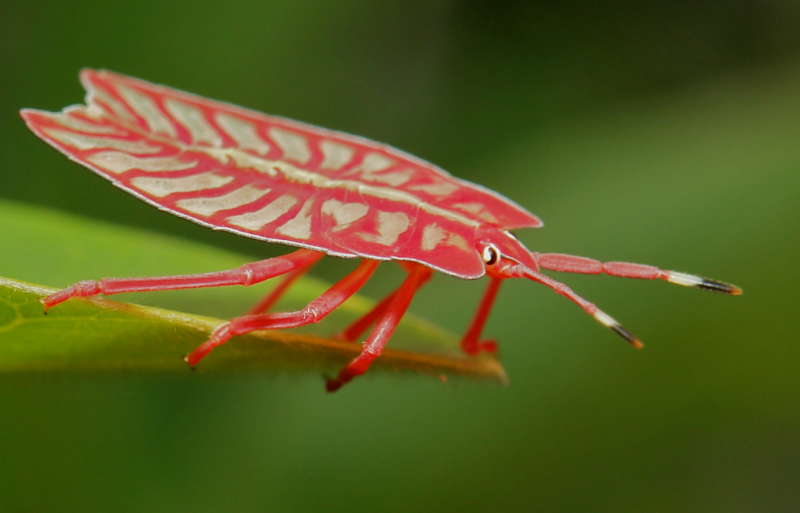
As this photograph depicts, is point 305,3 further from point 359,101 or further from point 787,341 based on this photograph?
point 787,341

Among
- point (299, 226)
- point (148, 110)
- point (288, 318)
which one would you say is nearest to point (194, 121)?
point (148, 110)

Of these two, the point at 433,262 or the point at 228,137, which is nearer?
the point at 433,262

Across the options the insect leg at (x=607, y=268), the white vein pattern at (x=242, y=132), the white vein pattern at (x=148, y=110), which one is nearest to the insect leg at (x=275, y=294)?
the white vein pattern at (x=242, y=132)

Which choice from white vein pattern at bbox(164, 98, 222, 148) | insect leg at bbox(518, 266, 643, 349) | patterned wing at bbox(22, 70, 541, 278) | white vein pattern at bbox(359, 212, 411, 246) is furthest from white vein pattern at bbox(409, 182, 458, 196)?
white vein pattern at bbox(164, 98, 222, 148)

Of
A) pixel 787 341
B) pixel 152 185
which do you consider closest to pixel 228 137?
pixel 152 185

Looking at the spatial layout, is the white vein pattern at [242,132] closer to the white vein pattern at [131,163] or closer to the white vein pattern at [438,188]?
the white vein pattern at [131,163]

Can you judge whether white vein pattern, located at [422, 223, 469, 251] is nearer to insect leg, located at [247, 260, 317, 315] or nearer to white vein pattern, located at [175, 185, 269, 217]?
white vein pattern, located at [175, 185, 269, 217]
